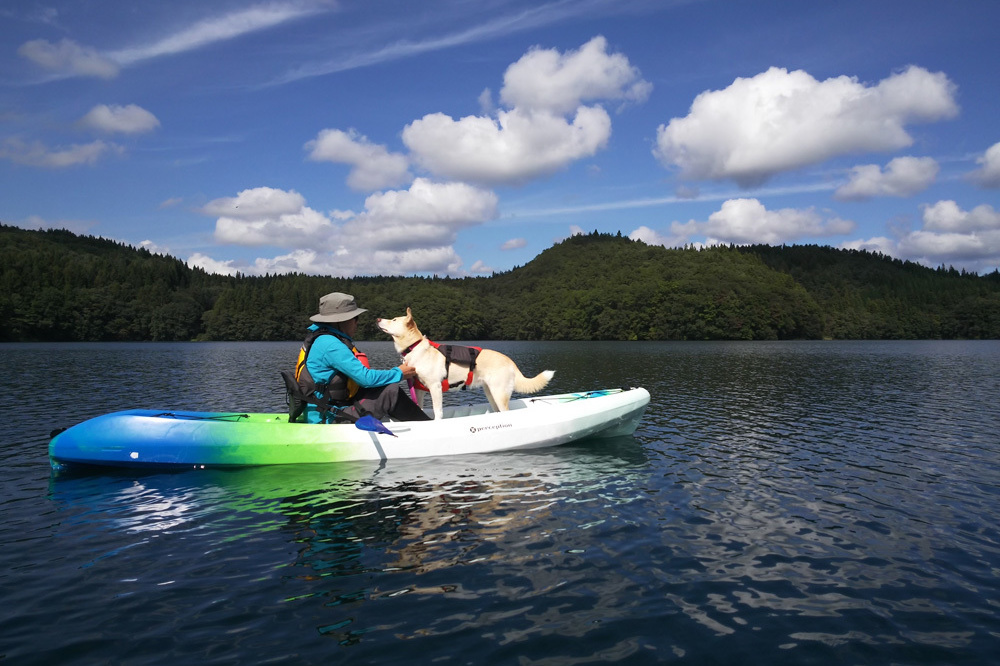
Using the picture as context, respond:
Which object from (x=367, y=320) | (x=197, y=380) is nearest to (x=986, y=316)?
(x=367, y=320)

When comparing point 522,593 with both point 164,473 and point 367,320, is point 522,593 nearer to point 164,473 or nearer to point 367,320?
point 164,473

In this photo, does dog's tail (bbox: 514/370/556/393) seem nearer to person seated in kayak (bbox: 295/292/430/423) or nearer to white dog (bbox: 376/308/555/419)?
white dog (bbox: 376/308/555/419)

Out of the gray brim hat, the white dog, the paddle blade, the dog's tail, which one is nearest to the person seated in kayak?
the gray brim hat

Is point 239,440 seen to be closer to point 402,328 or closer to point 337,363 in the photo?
point 337,363

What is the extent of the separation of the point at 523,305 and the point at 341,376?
140 metres

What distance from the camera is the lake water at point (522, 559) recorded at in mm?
4730

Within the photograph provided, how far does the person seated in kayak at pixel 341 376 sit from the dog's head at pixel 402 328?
0.54 meters

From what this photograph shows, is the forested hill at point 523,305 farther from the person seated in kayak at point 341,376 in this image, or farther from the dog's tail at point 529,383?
the person seated in kayak at point 341,376

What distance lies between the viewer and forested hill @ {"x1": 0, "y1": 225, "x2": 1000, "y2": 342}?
110 m

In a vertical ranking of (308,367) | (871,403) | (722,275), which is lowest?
(871,403)

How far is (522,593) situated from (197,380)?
1163 inches

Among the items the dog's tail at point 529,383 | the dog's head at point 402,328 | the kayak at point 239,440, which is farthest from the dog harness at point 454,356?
the dog's tail at point 529,383

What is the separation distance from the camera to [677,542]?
6.96m

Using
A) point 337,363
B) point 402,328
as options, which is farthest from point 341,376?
point 402,328
